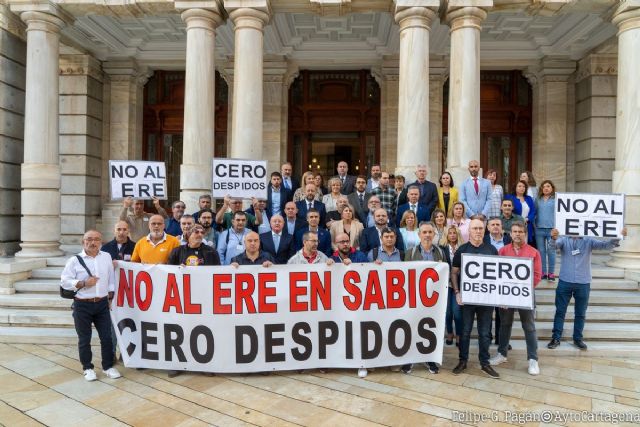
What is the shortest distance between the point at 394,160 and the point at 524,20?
514 cm

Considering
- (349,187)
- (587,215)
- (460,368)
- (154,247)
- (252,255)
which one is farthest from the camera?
(349,187)

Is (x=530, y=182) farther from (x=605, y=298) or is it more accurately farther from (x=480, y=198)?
(x=605, y=298)

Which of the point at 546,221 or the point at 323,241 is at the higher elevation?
the point at 546,221

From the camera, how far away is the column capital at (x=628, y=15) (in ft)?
30.7

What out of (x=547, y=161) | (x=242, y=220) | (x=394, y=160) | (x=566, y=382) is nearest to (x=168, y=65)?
(x=394, y=160)

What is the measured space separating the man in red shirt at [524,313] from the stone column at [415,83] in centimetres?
368

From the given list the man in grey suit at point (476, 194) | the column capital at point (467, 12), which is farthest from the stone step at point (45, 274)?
the column capital at point (467, 12)

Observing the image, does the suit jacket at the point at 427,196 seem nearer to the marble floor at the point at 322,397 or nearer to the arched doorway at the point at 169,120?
the marble floor at the point at 322,397

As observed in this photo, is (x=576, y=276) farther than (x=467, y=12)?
No

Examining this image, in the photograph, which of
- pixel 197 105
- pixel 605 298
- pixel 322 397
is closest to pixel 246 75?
pixel 197 105

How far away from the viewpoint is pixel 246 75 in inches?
385

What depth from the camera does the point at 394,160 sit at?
14.4 meters

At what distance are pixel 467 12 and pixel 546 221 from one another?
455 centimetres

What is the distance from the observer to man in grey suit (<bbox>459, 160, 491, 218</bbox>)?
8531 millimetres
